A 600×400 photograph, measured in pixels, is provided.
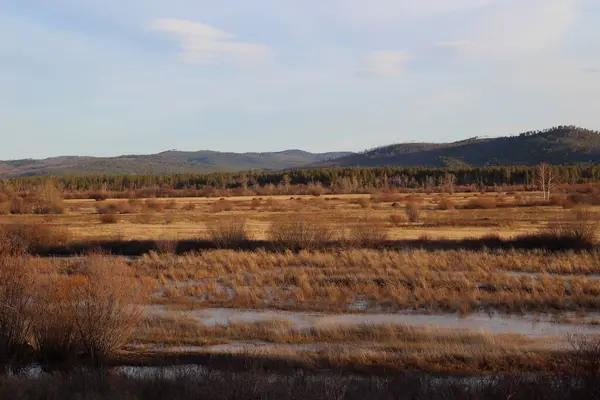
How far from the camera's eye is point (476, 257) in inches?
1144

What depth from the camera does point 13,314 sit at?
1376cm

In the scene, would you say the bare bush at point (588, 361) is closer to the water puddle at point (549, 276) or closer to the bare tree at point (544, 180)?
the water puddle at point (549, 276)

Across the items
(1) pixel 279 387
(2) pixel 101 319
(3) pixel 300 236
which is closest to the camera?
(1) pixel 279 387

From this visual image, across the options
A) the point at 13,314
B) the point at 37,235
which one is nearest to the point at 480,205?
the point at 37,235

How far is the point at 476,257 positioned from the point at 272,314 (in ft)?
42.1

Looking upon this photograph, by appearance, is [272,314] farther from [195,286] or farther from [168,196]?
[168,196]

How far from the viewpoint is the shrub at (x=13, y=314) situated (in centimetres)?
1372

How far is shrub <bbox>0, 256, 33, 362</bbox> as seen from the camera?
→ 45.0 ft

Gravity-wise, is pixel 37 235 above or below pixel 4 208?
above

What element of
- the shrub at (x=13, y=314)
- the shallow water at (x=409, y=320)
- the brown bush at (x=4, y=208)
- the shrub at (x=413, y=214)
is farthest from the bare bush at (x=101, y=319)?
the brown bush at (x=4, y=208)

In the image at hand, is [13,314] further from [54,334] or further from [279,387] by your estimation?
[279,387]

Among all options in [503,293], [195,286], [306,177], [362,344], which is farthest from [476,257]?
[306,177]

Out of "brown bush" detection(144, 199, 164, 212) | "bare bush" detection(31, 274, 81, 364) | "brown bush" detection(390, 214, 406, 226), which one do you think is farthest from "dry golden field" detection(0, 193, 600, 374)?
"brown bush" detection(144, 199, 164, 212)

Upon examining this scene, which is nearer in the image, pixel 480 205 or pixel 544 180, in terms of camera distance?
pixel 480 205
